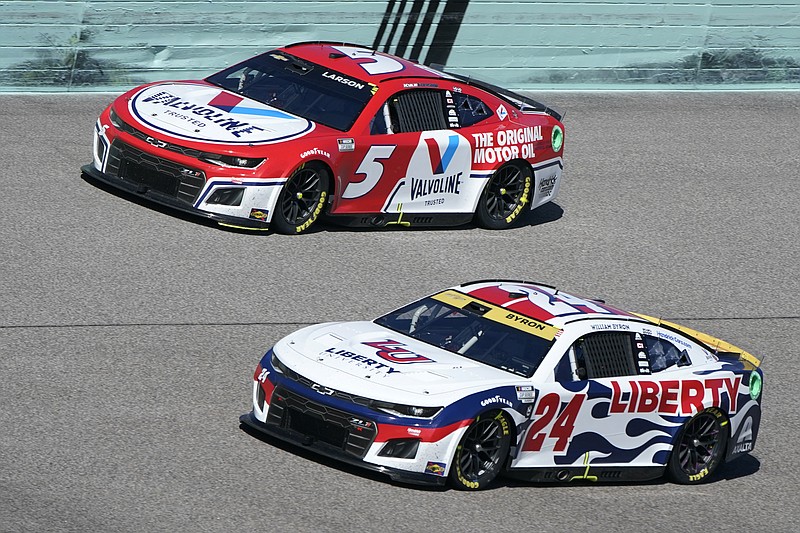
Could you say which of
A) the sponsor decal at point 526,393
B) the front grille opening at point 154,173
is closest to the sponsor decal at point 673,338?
the sponsor decal at point 526,393

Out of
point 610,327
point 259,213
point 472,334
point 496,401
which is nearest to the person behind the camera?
point 496,401

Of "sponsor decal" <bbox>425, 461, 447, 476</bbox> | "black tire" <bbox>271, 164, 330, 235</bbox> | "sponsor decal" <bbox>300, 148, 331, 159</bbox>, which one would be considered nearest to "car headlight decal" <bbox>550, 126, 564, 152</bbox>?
"black tire" <bbox>271, 164, 330, 235</bbox>

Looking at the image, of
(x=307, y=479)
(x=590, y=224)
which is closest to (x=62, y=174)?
(x=590, y=224)

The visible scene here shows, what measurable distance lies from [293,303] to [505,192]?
363 cm

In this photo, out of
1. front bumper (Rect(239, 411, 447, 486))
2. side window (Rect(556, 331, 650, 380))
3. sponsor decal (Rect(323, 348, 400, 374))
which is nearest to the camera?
front bumper (Rect(239, 411, 447, 486))

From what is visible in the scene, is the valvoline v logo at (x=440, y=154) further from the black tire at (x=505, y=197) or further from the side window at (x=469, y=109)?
the black tire at (x=505, y=197)

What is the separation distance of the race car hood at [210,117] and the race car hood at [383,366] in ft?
12.3

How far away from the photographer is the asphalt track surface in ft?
28.6

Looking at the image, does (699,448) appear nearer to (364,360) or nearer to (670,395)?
(670,395)

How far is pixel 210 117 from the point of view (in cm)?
1361

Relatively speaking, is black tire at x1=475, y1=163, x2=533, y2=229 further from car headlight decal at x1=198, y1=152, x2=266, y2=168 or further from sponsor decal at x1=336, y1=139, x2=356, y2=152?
car headlight decal at x1=198, y1=152, x2=266, y2=168

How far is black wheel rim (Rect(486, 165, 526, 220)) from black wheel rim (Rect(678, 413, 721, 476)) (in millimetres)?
5077

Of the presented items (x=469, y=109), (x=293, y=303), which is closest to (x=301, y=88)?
(x=469, y=109)

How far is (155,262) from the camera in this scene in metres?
12.8
